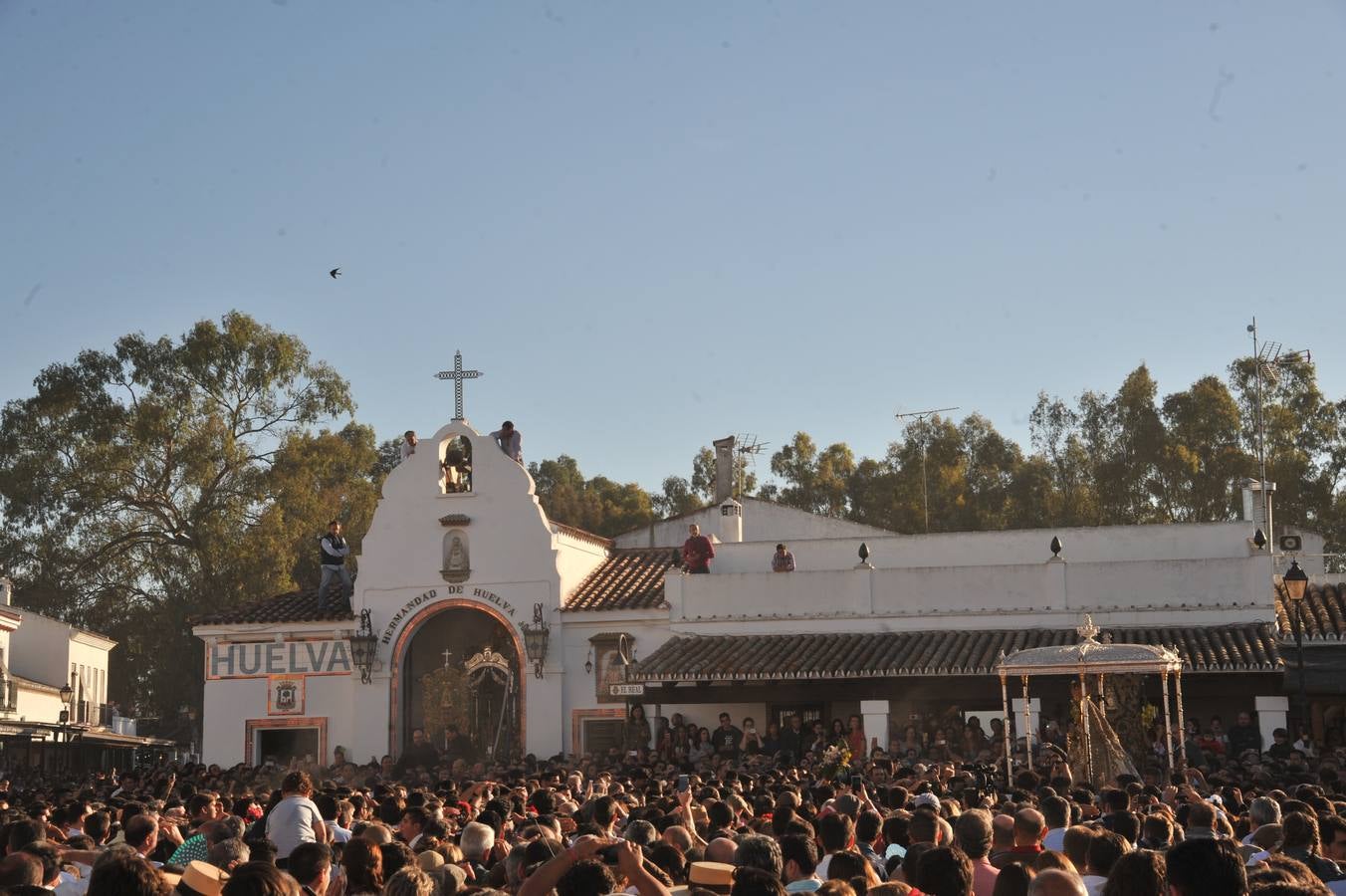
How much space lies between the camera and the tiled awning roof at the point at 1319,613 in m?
29.3

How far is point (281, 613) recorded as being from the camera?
1385 inches

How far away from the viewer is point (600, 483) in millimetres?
68188

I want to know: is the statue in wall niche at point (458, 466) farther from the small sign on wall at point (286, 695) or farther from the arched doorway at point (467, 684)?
the small sign on wall at point (286, 695)

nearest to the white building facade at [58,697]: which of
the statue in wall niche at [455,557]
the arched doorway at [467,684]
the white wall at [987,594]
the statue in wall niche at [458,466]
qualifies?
the arched doorway at [467,684]

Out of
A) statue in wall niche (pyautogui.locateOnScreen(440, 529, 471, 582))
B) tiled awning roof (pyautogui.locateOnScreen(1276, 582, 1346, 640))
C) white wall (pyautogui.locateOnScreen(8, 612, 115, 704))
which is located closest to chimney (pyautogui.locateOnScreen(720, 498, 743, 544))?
statue in wall niche (pyautogui.locateOnScreen(440, 529, 471, 582))

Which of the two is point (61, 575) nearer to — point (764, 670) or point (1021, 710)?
point (764, 670)

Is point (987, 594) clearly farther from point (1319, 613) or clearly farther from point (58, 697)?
point (58, 697)

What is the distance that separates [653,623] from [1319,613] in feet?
40.2

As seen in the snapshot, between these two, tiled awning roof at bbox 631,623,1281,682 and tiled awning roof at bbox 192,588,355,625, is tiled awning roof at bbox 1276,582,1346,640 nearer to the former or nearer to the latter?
tiled awning roof at bbox 631,623,1281,682

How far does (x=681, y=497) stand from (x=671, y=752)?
131 feet

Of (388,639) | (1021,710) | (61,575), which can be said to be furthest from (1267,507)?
(61,575)

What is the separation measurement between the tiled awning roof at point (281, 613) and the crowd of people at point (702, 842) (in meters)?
15.1

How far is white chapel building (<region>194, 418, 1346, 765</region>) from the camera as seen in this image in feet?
98.2

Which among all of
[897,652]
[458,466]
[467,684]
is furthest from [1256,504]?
[467,684]
